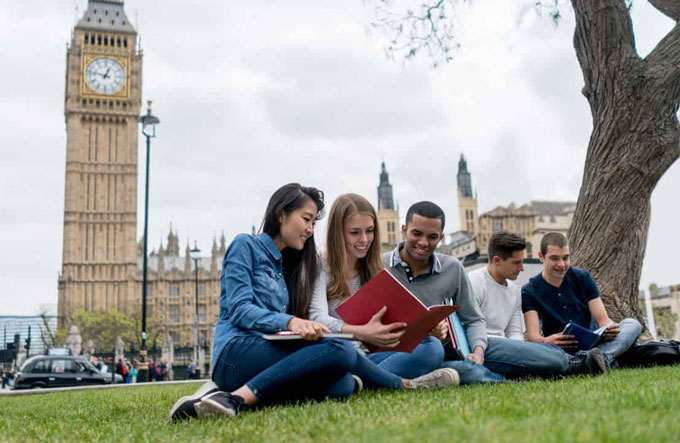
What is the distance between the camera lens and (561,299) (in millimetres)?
5566

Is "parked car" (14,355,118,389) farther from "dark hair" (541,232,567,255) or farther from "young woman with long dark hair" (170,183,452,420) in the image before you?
"young woman with long dark hair" (170,183,452,420)

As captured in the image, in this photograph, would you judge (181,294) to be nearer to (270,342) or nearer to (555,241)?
(555,241)

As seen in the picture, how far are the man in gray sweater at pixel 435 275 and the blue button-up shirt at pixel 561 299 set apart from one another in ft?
3.70

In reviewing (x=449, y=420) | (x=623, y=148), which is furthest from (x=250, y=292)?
(x=623, y=148)

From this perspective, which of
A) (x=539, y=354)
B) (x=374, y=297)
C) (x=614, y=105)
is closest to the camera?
(x=374, y=297)

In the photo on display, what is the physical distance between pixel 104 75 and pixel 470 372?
76.0 m

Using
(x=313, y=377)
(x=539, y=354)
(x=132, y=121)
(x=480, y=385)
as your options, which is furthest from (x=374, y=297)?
(x=132, y=121)

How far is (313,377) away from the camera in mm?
3475

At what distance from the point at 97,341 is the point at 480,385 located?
5943 cm

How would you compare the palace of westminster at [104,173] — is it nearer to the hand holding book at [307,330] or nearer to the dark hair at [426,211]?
the dark hair at [426,211]

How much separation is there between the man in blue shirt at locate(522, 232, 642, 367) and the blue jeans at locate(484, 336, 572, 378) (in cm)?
57

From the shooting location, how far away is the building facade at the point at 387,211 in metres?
100

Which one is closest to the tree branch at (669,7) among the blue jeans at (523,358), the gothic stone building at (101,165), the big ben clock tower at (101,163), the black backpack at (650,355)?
the black backpack at (650,355)

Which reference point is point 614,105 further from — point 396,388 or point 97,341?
point 97,341
